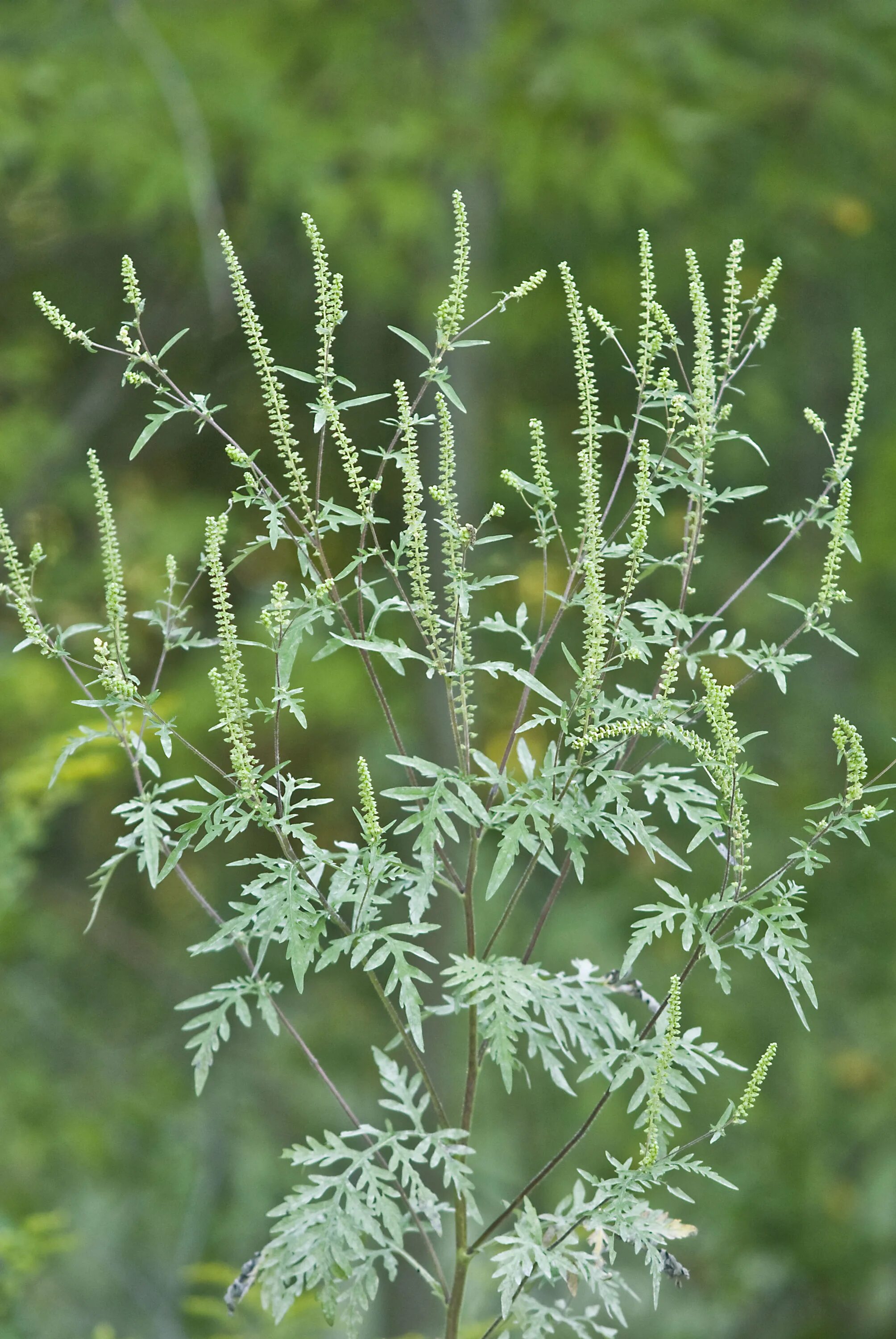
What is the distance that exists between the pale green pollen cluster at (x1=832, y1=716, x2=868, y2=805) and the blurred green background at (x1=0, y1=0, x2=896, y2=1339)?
117 inches

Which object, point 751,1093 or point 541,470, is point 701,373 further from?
point 751,1093

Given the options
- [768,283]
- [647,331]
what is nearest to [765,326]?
[768,283]

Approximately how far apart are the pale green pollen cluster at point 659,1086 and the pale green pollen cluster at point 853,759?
0.79 feet

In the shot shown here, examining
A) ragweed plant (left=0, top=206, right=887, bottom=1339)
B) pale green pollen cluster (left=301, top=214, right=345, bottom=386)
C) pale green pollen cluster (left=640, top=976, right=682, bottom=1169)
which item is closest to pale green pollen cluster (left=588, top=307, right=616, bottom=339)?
ragweed plant (left=0, top=206, right=887, bottom=1339)

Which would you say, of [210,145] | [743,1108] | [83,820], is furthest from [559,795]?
[83,820]

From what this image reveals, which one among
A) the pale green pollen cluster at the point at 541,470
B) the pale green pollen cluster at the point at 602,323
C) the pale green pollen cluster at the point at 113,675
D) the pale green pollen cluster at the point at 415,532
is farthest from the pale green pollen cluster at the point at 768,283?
the pale green pollen cluster at the point at 113,675

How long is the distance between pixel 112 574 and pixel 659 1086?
0.73 metres

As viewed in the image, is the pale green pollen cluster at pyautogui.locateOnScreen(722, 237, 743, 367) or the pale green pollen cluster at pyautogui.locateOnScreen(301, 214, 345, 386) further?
the pale green pollen cluster at pyautogui.locateOnScreen(722, 237, 743, 367)

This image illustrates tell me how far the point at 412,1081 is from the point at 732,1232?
167 inches

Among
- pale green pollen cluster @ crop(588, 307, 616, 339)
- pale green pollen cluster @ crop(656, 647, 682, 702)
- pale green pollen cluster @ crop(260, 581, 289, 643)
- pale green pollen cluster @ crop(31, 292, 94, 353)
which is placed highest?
pale green pollen cluster @ crop(588, 307, 616, 339)

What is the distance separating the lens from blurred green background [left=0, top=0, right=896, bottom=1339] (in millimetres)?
4426

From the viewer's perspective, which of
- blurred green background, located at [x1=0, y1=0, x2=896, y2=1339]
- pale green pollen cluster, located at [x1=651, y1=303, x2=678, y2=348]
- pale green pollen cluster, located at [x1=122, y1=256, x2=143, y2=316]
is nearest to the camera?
pale green pollen cluster, located at [x1=122, y1=256, x2=143, y2=316]

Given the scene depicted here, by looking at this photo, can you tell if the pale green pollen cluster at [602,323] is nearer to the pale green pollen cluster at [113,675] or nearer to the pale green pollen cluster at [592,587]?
the pale green pollen cluster at [592,587]

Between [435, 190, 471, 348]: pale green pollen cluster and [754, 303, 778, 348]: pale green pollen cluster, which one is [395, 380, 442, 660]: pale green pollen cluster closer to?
[435, 190, 471, 348]: pale green pollen cluster
